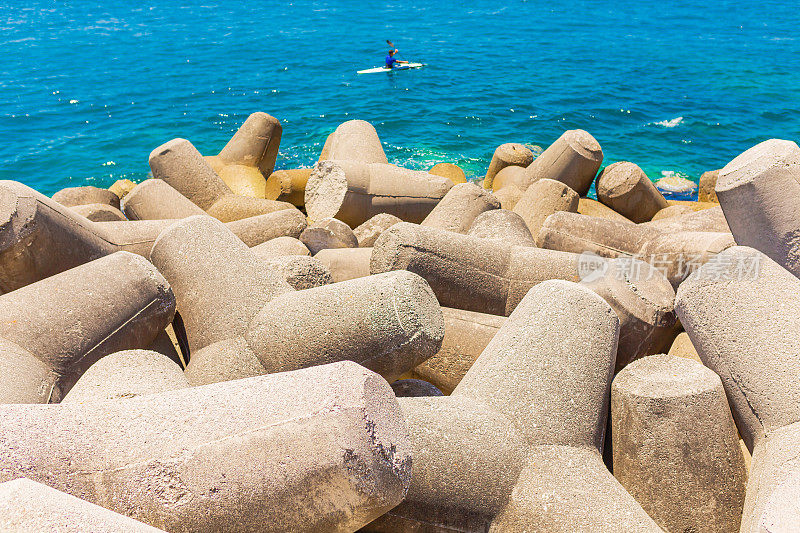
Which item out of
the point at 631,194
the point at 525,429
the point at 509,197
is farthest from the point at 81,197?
the point at 631,194

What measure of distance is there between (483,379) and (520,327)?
12.7 inches

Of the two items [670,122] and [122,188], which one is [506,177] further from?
[670,122]

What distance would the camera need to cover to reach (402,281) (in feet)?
9.62

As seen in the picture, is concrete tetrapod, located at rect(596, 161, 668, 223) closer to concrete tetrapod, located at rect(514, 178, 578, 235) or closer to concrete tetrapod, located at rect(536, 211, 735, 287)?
concrete tetrapod, located at rect(514, 178, 578, 235)

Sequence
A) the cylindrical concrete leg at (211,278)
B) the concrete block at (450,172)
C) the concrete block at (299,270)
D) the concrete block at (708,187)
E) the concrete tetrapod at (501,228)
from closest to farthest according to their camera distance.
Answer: the cylindrical concrete leg at (211,278)
the concrete block at (299,270)
the concrete tetrapod at (501,228)
the concrete block at (708,187)
the concrete block at (450,172)

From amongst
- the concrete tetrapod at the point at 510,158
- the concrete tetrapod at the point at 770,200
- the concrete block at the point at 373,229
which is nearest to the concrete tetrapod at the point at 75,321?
the concrete block at the point at 373,229

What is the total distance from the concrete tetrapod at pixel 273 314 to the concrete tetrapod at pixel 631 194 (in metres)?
4.52

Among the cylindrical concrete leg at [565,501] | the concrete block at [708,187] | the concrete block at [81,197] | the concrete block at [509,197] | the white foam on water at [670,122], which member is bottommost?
the white foam on water at [670,122]

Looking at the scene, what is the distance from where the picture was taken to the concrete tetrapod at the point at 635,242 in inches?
155

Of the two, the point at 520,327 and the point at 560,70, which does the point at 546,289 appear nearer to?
the point at 520,327

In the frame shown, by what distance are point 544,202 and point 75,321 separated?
426cm

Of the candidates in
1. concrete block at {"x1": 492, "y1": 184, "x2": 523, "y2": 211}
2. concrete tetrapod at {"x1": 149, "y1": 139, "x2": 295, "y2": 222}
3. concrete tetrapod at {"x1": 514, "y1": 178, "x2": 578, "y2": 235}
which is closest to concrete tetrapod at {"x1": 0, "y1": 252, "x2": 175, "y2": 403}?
concrete tetrapod at {"x1": 149, "y1": 139, "x2": 295, "y2": 222}

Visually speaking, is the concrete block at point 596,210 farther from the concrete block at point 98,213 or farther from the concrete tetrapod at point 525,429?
the concrete block at point 98,213

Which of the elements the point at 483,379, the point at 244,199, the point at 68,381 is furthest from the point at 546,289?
the point at 244,199
